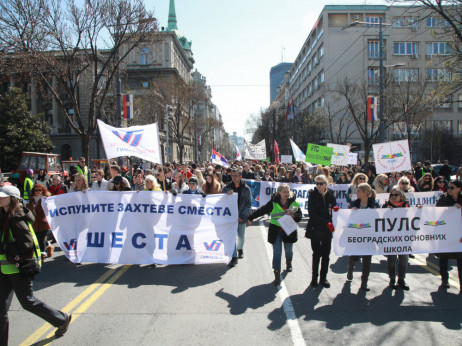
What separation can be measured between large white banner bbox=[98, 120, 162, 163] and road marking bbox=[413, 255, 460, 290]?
532 cm

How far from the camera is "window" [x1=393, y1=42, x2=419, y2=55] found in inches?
2008

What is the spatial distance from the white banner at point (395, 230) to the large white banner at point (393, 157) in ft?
13.3

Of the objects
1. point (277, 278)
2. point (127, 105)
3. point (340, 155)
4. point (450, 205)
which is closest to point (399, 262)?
point (450, 205)

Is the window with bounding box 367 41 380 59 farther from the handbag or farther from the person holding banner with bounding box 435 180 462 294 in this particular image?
the handbag

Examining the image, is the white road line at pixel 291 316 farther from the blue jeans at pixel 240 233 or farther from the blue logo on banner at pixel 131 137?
the blue logo on banner at pixel 131 137

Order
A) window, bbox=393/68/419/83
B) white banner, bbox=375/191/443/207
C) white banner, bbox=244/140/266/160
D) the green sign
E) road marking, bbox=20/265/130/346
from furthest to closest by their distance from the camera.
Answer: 1. window, bbox=393/68/419/83
2. white banner, bbox=244/140/266/160
3. the green sign
4. white banner, bbox=375/191/443/207
5. road marking, bbox=20/265/130/346

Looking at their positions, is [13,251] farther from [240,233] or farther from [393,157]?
[393,157]

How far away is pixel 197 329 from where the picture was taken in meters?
4.00

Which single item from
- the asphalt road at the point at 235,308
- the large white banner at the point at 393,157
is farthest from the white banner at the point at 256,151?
the asphalt road at the point at 235,308

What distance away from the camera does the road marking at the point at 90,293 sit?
12.8 ft

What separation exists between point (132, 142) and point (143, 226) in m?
1.62

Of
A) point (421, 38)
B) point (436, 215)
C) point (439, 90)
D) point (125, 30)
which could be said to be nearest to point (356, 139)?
point (421, 38)

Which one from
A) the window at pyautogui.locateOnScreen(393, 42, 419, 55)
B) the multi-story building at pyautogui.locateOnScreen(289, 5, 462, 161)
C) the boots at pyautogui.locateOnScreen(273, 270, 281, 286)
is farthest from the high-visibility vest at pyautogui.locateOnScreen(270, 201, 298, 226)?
the window at pyautogui.locateOnScreen(393, 42, 419, 55)

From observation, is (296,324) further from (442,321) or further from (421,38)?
(421,38)
